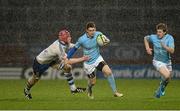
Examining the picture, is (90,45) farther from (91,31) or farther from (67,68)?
(67,68)

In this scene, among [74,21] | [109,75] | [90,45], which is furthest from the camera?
[74,21]

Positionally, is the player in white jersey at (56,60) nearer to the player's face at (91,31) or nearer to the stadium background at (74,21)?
the player's face at (91,31)

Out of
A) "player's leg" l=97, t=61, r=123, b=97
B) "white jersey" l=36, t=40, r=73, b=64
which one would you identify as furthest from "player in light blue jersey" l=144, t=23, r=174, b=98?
"white jersey" l=36, t=40, r=73, b=64

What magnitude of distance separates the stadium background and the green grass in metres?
1.76

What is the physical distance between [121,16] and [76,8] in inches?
61.7

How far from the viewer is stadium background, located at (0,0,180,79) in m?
25.3

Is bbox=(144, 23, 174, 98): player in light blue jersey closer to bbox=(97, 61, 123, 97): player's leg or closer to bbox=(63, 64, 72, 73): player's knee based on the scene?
bbox=(97, 61, 123, 97): player's leg

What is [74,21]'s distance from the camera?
25984mm

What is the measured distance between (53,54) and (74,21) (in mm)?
9093

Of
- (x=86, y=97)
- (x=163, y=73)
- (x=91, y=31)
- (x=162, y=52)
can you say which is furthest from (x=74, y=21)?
(x=163, y=73)

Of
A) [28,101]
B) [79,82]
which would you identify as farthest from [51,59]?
[79,82]

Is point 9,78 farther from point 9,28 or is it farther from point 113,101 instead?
point 113,101

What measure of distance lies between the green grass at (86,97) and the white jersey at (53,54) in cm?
87

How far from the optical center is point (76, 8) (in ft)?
85.0
